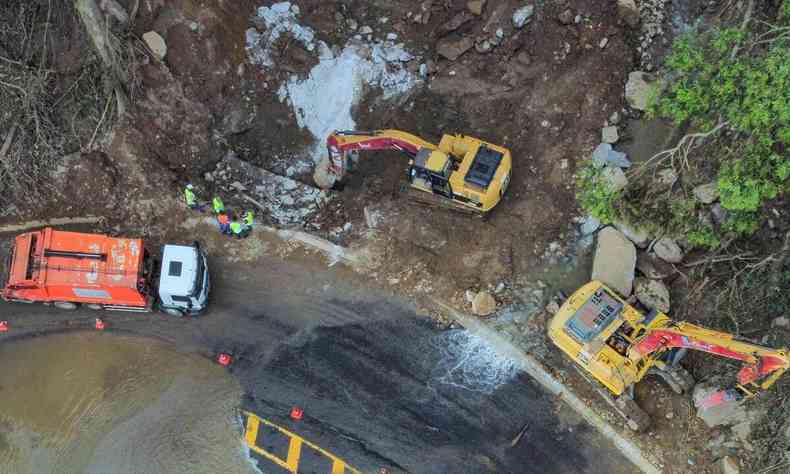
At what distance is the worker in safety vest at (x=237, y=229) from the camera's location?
19.9 metres

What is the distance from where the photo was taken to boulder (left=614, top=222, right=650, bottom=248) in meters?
19.2

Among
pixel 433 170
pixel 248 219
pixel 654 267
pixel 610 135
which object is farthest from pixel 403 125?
pixel 654 267

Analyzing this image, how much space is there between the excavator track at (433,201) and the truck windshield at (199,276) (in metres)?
6.52

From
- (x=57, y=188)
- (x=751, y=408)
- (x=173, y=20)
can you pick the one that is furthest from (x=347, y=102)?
(x=751, y=408)

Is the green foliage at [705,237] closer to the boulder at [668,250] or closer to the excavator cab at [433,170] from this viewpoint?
the boulder at [668,250]

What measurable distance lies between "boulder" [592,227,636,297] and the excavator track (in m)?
3.68

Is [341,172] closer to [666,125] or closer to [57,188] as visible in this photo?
[57,188]

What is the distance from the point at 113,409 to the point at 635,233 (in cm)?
1569

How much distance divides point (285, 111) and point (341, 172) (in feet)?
9.99

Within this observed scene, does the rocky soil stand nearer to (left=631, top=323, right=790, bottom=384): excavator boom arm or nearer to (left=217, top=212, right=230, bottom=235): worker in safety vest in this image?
(left=217, top=212, right=230, bottom=235): worker in safety vest

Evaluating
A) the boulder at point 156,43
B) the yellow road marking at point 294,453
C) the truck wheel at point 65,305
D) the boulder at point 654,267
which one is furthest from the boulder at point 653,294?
the truck wheel at point 65,305

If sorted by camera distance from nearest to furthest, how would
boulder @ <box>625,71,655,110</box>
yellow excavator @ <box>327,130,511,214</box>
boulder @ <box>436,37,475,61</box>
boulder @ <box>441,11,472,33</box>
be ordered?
1. yellow excavator @ <box>327,130,511,214</box>
2. boulder @ <box>625,71,655,110</box>
3. boulder @ <box>436,37,475,61</box>
4. boulder @ <box>441,11,472,33</box>

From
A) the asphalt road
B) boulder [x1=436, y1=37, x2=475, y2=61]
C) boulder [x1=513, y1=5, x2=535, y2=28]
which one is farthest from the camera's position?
boulder [x1=436, y1=37, x2=475, y2=61]

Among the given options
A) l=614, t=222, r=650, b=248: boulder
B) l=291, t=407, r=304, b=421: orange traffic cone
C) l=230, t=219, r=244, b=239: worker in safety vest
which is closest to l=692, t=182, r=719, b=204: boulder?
l=614, t=222, r=650, b=248: boulder
